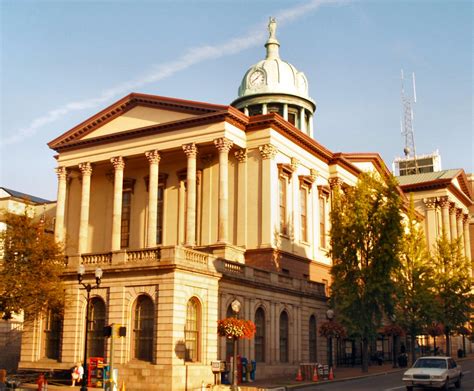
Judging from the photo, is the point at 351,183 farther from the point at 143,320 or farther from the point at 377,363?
the point at 143,320

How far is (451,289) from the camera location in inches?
A: 2482

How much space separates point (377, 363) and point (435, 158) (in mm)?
67516

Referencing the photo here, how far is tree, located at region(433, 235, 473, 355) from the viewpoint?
6281cm

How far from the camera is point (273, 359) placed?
141 ft

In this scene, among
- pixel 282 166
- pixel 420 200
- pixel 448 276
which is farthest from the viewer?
pixel 420 200

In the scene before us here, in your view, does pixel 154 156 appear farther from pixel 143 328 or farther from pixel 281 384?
pixel 281 384

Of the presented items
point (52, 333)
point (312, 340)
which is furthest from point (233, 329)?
point (312, 340)

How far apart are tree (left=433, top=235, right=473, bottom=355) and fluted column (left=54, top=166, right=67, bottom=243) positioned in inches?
1358

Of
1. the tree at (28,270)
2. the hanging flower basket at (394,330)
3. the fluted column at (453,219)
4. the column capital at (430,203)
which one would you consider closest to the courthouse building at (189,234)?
the tree at (28,270)

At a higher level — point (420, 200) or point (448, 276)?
point (420, 200)

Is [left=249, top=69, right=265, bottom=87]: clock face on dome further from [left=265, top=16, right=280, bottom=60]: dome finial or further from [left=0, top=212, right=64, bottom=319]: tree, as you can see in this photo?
[left=0, top=212, right=64, bottom=319]: tree

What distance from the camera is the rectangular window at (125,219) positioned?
194ft

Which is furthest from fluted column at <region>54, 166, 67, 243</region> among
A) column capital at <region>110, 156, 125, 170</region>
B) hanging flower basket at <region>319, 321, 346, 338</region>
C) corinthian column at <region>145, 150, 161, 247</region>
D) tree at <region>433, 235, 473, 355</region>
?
tree at <region>433, 235, 473, 355</region>

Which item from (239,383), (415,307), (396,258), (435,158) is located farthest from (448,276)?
(435,158)
